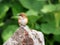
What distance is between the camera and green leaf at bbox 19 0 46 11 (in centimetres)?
421

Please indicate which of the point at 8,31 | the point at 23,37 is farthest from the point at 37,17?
the point at 23,37

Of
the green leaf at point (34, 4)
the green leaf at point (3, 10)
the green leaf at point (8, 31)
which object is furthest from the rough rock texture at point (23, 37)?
the green leaf at point (3, 10)

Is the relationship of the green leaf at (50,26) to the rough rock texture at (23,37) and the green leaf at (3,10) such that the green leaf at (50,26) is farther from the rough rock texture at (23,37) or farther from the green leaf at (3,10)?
the rough rock texture at (23,37)

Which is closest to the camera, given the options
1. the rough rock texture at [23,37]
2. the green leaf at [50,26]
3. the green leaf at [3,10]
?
the rough rock texture at [23,37]

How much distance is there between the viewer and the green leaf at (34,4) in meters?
4.21

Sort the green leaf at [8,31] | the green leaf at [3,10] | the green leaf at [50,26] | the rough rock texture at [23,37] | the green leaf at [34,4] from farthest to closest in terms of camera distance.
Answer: the green leaf at [3,10], the green leaf at [34,4], the green leaf at [8,31], the green leaf at [50,26], the rough rock texture at [23,37]

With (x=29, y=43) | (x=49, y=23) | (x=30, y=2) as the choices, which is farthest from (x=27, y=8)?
(x=29, y=43)

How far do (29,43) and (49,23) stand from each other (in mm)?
1667

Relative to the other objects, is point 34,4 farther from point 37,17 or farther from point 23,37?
point 23,37

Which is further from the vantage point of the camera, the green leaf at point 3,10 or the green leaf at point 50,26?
the green leaf at point 3,10

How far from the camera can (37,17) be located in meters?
4.08

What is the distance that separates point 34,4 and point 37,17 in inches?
11.0

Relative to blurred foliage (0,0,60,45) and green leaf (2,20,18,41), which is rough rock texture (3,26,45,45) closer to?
blurred foliage (0,0,60,45)

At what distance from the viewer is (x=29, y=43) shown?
8.12 feet
